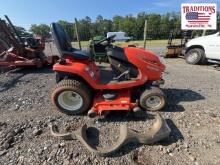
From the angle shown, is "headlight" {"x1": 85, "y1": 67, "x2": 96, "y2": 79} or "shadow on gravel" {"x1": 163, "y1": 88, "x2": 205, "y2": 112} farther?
"shadow on gravel" {"x1": 163, "y1": 88, "x2": 205, "y2": 112}

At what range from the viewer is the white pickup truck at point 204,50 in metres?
7.83

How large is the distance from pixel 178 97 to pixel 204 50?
14.4 ft

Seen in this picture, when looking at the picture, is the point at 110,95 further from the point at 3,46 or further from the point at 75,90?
the point at 3,46

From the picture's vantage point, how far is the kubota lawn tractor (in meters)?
3.73

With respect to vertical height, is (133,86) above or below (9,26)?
below

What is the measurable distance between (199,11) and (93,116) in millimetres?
9599

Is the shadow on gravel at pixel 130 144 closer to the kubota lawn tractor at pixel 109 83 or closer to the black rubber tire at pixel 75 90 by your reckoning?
the kubota lawn tractor at pixel 109 83

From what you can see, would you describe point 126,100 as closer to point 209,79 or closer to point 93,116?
point 93,116

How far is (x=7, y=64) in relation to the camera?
7.32 metres

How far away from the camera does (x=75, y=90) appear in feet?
12.2

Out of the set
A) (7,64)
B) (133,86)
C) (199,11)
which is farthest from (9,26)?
(199,11)

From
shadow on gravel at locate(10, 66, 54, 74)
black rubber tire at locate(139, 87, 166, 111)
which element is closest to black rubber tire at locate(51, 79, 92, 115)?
black rubber tire at locate(139, 87, 166, 111)

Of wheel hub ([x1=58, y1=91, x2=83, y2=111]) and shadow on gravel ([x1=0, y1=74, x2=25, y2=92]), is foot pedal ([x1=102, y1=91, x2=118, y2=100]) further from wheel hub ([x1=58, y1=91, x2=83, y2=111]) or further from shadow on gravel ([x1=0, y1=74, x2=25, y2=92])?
shadow on gravel ([x1=0, y1=74, x2=25, y2=92])

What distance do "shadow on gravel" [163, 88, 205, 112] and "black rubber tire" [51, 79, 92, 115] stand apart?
62.8 inches
